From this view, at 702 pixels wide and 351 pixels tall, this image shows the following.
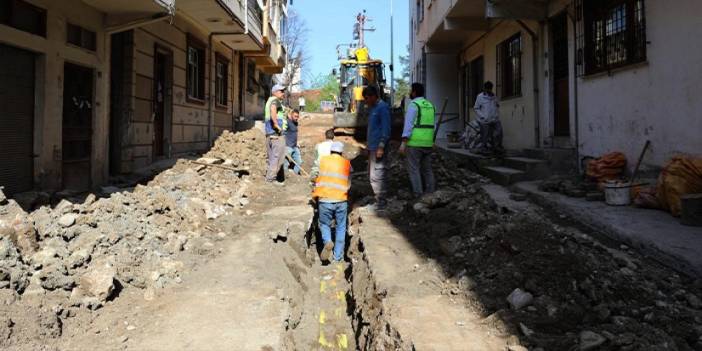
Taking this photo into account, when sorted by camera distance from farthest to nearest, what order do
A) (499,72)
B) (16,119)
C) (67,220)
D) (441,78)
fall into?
(441,78), (499,72), (16,119), (67,220)

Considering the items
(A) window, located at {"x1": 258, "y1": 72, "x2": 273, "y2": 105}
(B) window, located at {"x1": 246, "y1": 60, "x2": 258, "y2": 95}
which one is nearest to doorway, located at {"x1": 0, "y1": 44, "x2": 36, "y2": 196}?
(B) window, located at {"x1": 246, "y1": 60, "x2": 258, "y2": 95}

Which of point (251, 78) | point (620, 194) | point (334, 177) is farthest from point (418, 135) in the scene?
point (251, 78)

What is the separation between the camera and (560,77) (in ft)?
29.8

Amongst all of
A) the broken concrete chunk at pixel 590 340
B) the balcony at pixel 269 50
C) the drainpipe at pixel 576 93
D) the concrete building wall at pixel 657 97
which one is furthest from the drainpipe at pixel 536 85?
the broken concrete chunk at pixel 590 340

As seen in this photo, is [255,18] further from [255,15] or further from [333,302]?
[333,302]

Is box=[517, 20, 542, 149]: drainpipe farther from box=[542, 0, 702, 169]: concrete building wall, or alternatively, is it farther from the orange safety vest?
the orange safety vest

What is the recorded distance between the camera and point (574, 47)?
26.8 ft

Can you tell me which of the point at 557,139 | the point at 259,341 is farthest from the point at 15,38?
the point at 557,139

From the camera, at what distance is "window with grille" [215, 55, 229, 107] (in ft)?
43.9

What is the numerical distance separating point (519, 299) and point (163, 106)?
8.29 metres

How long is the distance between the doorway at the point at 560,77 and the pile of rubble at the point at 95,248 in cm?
607

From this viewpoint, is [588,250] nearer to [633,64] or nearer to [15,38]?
[633,64]

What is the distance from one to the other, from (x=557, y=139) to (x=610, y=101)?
1.91 metres

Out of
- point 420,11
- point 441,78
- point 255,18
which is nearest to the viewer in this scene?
point 255,18
